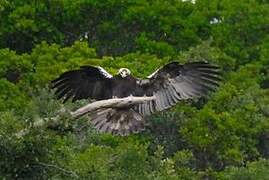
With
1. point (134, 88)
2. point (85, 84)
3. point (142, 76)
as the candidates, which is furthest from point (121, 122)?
point (142, 76)

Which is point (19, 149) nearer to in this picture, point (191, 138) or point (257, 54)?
point (191, 138)

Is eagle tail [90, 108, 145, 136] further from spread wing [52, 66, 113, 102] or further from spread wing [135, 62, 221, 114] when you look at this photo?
spread wing [52, 66, 113, 102]

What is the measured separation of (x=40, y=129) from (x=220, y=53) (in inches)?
1094

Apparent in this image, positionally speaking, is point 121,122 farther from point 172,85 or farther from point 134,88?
point 172,85

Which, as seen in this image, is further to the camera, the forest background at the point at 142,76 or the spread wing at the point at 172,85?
the forest background at the point at 142,76

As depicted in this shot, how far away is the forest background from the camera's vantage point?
785 inches

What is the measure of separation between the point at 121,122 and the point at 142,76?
17616 mm

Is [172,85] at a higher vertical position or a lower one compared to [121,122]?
higher

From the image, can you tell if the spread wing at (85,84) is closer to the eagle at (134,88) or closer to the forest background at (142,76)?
the eagle at (134,88)

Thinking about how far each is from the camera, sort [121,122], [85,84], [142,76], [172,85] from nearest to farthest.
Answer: [121,122]
[172,85]
[85,84]
[142,76]

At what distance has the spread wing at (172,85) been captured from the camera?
18.8m

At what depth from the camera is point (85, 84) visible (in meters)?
19.2

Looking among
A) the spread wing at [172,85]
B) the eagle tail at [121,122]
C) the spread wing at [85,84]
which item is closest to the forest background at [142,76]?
the eagle tail at [121,122]

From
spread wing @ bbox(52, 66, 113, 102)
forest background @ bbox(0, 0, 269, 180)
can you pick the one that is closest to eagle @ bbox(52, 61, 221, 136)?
spread wing @ bbox(52, 66, 113, 102)
